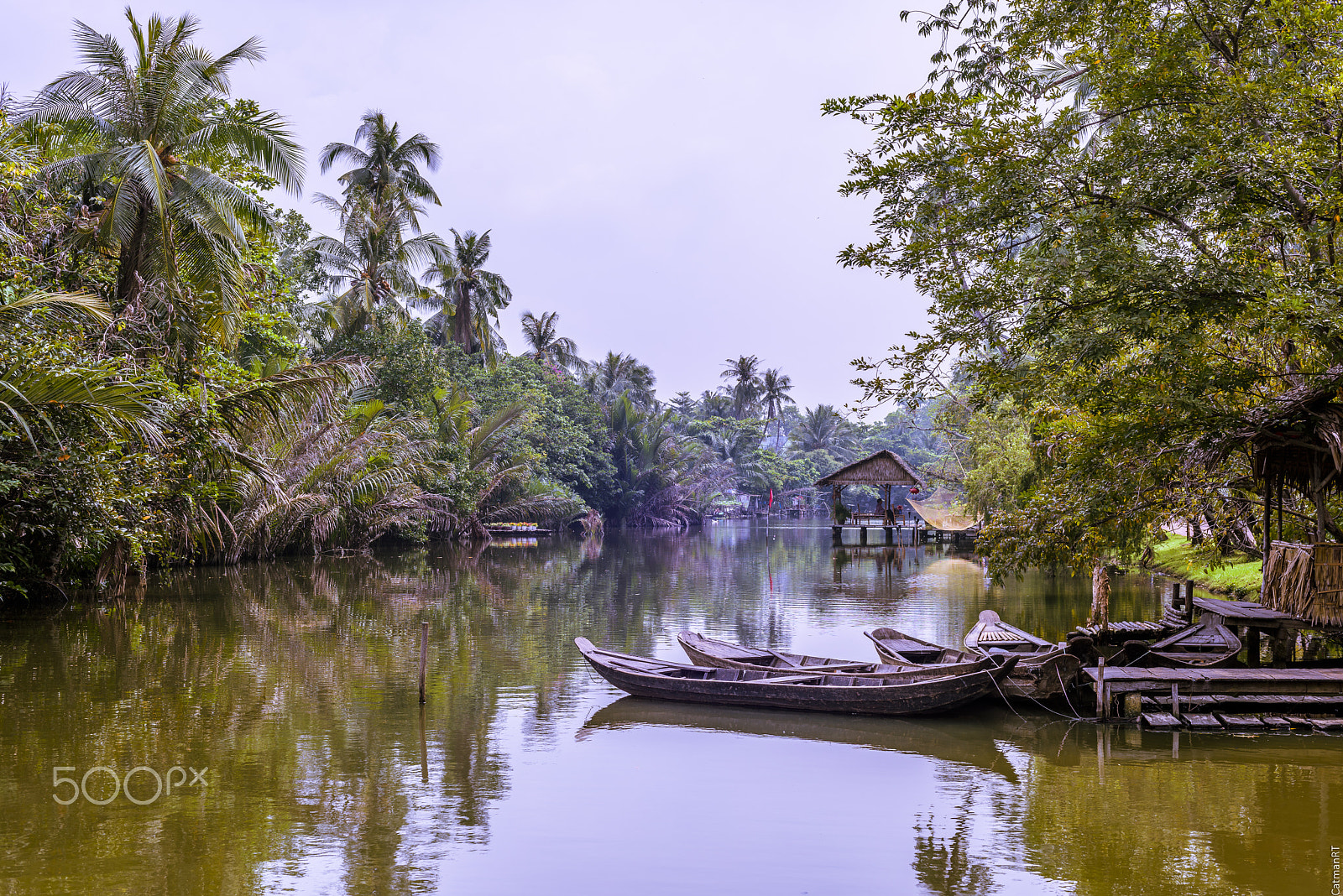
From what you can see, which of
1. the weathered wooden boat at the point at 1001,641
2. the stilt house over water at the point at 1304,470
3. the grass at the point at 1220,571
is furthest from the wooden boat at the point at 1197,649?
the grass at the point at 1220,571

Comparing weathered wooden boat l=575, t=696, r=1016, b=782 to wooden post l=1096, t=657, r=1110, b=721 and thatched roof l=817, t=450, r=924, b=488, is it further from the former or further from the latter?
thatched roof l=817, t=450, r=924, b=488

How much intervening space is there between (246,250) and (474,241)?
77.5 feet

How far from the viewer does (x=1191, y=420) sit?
32.8 feet

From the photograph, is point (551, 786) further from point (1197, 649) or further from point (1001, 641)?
point (1197, 649)

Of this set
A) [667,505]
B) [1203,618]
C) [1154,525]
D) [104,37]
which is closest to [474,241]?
[667,505]

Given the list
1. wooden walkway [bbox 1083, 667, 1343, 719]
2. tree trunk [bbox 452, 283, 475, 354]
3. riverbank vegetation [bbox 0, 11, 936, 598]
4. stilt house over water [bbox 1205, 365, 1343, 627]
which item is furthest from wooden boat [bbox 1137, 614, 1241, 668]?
tree trunk [bbox 452, 283, 475, 354]

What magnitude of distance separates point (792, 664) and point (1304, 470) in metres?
6.16

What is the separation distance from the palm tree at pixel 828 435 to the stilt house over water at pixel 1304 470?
6213 centimetres

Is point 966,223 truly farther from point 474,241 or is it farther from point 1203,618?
point 474,241

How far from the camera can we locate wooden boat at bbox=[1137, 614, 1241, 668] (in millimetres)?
10719

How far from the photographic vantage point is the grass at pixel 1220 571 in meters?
17.8

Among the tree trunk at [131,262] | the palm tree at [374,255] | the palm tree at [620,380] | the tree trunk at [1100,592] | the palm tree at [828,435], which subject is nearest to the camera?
the tree trunk at [1100,592]

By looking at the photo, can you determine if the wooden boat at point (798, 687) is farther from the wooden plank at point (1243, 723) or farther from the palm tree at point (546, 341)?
the palm tree at point (546, 341)

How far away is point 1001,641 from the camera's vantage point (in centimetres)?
1142
